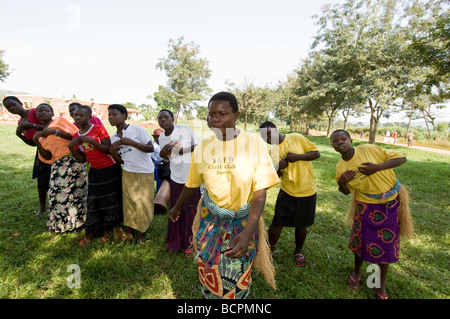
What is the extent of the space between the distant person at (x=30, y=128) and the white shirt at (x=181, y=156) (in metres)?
2.26

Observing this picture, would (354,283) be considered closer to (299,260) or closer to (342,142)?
(299,260)

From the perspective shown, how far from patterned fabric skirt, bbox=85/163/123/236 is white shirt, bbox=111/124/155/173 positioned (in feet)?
0.86

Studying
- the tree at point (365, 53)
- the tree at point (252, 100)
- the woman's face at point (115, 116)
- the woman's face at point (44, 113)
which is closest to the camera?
the woman's face at point (115, 116)

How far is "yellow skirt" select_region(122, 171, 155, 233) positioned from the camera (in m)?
3.24

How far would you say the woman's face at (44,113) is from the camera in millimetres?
3432

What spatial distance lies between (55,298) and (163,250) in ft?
4.17

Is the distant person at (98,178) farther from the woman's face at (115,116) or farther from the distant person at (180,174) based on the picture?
the distant person at (180,174)

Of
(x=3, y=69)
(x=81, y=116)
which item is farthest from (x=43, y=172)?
(x=3, y=69)

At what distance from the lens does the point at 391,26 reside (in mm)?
15961

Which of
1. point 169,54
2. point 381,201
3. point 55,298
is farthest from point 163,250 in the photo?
point 169,54

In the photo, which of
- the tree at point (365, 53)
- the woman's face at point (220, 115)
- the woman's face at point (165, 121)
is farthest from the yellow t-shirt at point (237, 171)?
the tree at point (365, 53)

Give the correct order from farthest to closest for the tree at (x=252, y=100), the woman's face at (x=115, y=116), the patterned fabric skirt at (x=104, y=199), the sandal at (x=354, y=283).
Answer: the tree at (x=252, y=100) → the patterned fabric skirt at (x=104, y=199) → the woman's face at (x=115, y=116) → the sandal at (x=354, y=283)

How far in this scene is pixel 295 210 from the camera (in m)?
2.82

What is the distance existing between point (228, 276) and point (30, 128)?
405 centimetres
